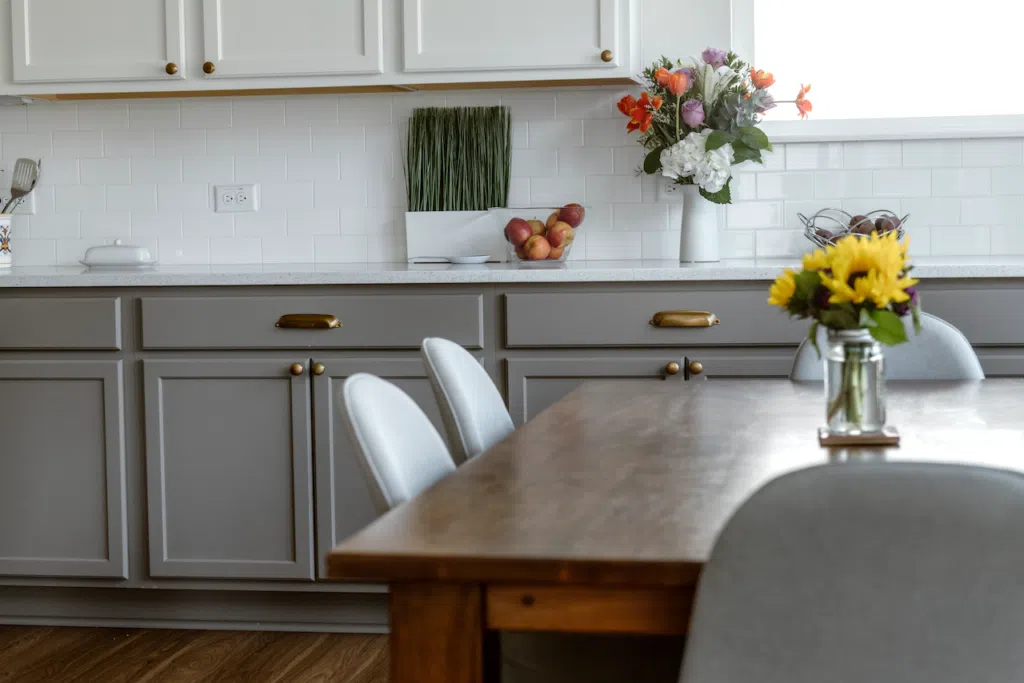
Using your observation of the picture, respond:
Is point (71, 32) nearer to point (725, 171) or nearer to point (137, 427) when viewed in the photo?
point (137, 427)

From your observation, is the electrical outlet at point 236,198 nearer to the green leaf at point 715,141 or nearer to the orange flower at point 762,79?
the green leaf at point 715,141

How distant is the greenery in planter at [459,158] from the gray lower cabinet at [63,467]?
1092 mm

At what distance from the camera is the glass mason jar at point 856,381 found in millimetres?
1534

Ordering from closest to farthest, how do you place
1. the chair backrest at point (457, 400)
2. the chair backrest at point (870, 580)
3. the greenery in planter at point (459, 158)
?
the chair backrest at point (870, 580)
the chair backrest at point (457, 400)
the greenery in planter at point (459, 158)

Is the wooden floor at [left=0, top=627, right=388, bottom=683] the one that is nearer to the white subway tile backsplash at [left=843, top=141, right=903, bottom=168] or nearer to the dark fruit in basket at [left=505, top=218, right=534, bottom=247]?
the dark fruit in basket at [left=505, top=218, right=534, bottom=247]

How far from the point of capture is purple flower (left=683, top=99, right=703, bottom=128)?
3.33m

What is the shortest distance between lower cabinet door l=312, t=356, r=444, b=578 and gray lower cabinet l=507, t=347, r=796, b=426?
0.24 metres

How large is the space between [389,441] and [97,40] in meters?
2.67

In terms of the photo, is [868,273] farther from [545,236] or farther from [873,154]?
[873,154]

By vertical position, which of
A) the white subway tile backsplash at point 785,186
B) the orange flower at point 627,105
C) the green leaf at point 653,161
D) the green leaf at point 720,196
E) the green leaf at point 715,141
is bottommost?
the green leaf at point 720,196

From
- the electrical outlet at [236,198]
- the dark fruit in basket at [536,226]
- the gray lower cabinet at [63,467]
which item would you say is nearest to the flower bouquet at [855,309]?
the dark fruit in basket at [536,226]

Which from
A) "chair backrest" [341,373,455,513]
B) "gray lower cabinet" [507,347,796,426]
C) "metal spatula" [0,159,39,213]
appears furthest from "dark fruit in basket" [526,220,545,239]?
"chair backrest" [341,373,455,513]

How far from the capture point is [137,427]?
3252mm

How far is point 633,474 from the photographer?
1388mm
